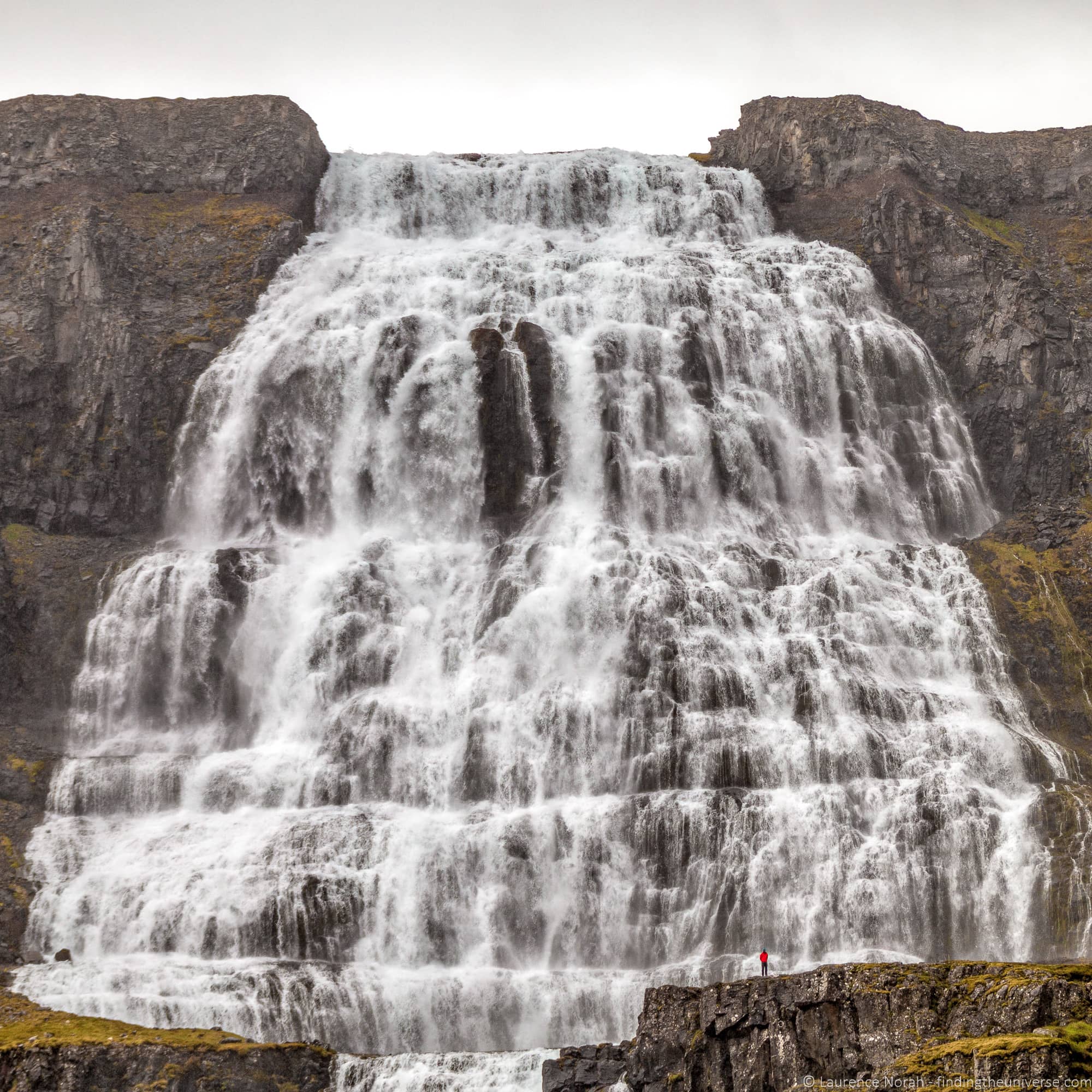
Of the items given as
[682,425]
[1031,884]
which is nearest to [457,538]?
[682,425]

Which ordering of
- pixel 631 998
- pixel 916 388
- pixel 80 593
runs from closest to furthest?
pixel 631 998, pixel 80 593, pixel 916 388

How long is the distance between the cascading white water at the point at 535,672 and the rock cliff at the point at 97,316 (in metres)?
1.67

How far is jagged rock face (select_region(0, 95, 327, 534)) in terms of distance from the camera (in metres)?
60.5

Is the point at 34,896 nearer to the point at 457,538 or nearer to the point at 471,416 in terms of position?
the point at 457,538

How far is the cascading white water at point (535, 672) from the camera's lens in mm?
41344

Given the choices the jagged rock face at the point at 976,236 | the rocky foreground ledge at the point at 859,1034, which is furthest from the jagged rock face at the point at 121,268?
the rocky foreground ledge at the point at 859,1034

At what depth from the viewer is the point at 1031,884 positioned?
4119cm

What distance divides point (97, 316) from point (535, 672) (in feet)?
99.2

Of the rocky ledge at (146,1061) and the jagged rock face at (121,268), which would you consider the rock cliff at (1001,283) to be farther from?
the jagged rock face at (121,268)

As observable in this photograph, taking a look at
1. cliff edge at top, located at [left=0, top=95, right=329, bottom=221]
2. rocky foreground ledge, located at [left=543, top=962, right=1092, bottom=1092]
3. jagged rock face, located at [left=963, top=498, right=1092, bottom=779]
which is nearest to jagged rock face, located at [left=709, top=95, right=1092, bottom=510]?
jagged rock face, located at [left=963, top=498, right=1092, bottom=779]

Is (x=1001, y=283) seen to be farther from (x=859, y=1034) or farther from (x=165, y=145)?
(x=859, y=1034)

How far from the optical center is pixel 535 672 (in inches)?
1935

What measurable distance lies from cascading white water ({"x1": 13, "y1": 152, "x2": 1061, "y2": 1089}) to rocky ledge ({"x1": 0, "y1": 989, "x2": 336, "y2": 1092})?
7.56ft

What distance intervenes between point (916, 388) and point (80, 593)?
125ft
